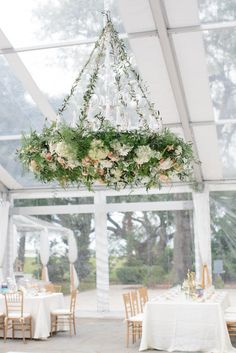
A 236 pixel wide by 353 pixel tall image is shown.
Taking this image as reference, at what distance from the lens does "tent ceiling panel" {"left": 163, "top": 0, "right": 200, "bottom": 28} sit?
7234mm

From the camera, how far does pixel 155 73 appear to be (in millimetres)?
8484

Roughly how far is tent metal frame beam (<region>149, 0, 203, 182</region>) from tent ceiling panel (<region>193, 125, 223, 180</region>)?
18 centimetres

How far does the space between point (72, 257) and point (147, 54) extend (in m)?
6.18

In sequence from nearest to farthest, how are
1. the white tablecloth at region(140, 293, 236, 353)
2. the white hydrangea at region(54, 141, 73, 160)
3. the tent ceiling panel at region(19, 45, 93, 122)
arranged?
the white hydrangea at region(54, 141, 73, 160) → the white tablecloth at region(140, 293, 236, 353) → the tent ceiling panel at region(19, 45, 93, 122)

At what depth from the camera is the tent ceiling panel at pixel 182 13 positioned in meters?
7.23

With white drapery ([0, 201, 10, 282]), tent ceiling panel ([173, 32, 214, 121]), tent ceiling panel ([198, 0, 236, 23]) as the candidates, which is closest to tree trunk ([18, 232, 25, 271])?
white drapery ([0, 201, 10, 282])

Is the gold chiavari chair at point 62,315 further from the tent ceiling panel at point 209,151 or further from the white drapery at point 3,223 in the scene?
the tent ceiling panel at point 209,151

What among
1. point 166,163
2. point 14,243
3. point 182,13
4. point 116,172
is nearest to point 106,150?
point 116,172

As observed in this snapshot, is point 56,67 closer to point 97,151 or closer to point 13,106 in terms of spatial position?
point 13,106

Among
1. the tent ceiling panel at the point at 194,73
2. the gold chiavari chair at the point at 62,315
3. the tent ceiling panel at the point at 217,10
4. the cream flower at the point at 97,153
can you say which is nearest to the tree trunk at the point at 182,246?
the gold chiavari chair at the point at 62,315

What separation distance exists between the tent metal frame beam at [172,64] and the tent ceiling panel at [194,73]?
7cm

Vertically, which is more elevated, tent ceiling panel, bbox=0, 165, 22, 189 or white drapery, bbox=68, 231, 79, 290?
tent ceiling panel, bbox=0, 165, 22, 189

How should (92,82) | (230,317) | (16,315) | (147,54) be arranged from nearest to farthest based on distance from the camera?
(92,82) → (147,54) → (230,317) → (16,315)

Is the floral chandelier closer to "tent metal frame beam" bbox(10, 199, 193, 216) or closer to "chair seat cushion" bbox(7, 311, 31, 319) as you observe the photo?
"chair seat cushion" bbox(7, 311, 31, 319)
